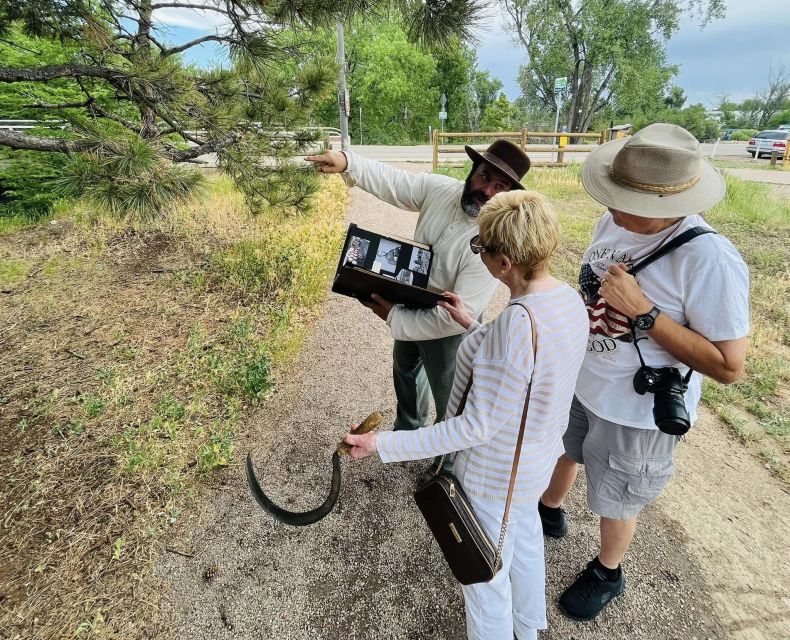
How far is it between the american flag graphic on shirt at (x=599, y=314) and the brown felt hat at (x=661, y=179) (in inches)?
13.2

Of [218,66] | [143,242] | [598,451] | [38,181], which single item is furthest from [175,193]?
[38,181]

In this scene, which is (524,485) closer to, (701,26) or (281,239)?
(281,239)

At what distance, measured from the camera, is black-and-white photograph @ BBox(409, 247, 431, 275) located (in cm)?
177

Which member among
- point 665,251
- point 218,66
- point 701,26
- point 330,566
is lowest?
point 330,566

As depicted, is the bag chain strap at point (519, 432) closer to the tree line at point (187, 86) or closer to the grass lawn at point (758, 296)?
the tree line at point (187, 86)

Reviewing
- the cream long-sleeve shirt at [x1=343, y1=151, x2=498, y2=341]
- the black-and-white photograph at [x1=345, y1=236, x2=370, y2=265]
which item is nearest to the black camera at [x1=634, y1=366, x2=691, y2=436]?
the cream long-sleeve shirt at [x1=343, y1=151, x2=498, y2=341]

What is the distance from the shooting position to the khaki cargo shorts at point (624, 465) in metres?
1.41

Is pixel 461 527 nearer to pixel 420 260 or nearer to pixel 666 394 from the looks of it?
pixel 666 394

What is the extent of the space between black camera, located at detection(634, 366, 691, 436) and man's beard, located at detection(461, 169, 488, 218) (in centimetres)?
84

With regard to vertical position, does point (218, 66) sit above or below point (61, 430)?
above

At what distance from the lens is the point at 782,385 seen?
3.25 meters

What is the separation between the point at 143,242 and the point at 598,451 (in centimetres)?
572

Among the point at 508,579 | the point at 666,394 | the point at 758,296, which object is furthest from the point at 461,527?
the point at 758,296

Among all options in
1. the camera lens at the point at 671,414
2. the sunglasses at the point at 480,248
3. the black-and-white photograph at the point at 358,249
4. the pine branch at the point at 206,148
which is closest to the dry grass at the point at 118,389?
the pine branch at the point at 206,148
